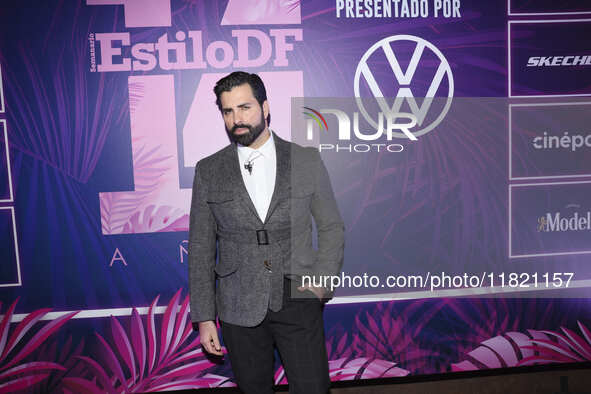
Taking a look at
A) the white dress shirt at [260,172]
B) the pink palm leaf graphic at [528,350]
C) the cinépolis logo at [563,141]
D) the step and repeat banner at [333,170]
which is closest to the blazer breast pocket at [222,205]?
the white dress shirt at [260,172]

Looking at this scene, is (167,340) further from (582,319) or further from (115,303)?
(582,319)

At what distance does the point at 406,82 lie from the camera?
2.60 metres

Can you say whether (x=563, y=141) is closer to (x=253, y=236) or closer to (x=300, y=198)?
(x=300, y=198)

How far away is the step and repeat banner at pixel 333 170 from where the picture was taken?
249cm

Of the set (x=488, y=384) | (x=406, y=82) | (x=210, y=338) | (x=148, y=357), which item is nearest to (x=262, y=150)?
(x=210, y=338)

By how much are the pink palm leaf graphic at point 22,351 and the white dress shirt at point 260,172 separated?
139cm

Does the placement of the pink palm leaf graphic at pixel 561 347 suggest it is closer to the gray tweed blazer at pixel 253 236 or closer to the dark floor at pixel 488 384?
the dark floor at pixel 488 384

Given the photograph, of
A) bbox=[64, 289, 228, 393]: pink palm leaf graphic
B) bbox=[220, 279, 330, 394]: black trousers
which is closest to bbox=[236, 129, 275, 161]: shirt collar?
bbox=[220, 279, 330, 394]: black trousers

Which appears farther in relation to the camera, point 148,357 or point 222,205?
point 148,357

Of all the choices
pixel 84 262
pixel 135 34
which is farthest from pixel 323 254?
pixel 135 34

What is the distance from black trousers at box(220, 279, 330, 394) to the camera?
6.63 feet

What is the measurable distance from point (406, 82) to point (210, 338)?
5.83 ft

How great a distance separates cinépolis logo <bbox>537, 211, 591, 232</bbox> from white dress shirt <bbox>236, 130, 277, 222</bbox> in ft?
5.72

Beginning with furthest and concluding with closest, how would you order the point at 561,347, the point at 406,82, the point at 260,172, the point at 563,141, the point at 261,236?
1. the point at 561,347
2. the point at 563,141
3. the point at 406,82
4. the point at 260,172
5. the point at 261,236
